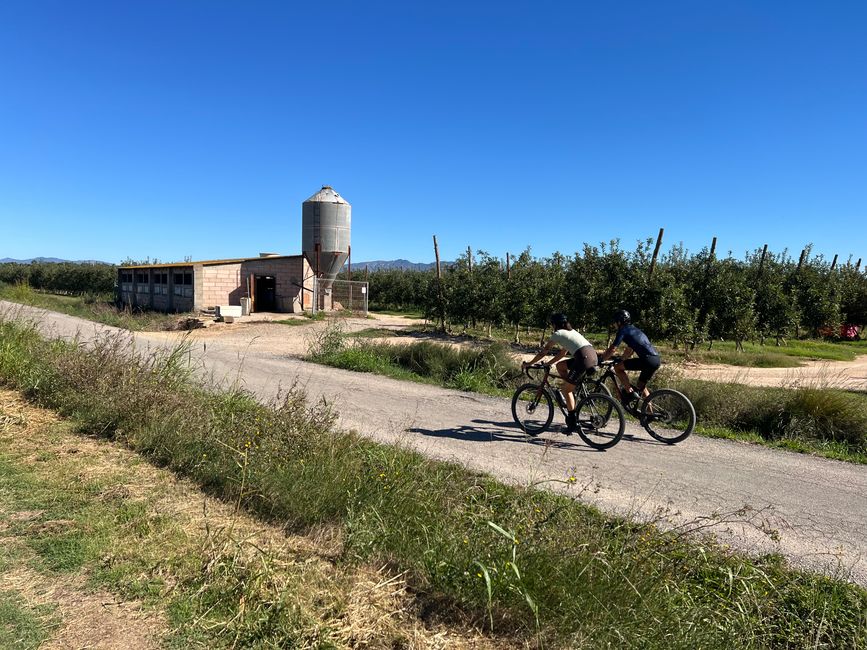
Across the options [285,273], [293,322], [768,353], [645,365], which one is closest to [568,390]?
[645,365]

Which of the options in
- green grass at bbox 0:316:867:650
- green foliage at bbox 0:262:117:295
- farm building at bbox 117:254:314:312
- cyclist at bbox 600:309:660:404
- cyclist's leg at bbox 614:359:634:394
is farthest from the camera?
green foliage at bbox 0:262:117:295

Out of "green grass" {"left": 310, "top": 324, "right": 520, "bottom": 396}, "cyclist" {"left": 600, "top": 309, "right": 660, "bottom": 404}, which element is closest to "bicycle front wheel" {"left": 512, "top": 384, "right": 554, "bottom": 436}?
"cyclist" {"left": 600, "top": 309, "right": 660, "bottom": 404}

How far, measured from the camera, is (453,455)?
632 centimetres

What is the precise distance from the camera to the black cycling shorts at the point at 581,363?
278 inches

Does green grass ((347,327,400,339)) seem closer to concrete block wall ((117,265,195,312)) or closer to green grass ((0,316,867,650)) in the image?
concrete block wall ((117,265,195,312))

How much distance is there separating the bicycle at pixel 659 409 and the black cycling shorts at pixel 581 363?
0.21 m

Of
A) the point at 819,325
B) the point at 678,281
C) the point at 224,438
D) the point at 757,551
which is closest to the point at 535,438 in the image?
the point at 757,551

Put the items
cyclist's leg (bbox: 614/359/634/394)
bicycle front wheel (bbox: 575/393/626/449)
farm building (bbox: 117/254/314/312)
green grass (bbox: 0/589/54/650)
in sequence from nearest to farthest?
green grass (bbox: 0/589/54/650)
bicycle front wheel (bbox: 575/393/626/449)
cyclist's leg (bbox: 614/359/634/394)
farm building (bbox: 117/254/314/312)

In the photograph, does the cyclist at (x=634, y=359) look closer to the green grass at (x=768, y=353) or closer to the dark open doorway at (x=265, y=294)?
the green grass at (x=768, y=353)

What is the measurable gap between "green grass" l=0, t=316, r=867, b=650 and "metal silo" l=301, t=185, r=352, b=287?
2627 centimetres

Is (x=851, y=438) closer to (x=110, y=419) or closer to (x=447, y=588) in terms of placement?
(x=447, y=588)

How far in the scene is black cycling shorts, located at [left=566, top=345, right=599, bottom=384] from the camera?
707 cm

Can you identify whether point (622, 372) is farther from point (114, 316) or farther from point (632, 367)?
point (114, 316)

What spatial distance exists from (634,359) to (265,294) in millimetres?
27559
